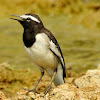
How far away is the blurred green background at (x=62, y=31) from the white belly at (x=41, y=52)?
10.9ft

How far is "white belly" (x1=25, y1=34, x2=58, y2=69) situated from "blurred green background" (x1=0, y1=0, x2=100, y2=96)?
3.32 meters

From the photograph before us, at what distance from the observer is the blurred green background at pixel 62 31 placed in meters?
13.8

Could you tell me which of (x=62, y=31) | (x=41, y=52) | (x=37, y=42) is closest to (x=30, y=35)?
(x=37, y=42)

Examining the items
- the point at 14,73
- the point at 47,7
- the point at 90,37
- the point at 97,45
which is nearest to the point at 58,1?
the point at 47,7

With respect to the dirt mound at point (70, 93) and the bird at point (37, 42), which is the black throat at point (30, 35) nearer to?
the bird at point (37, 42)

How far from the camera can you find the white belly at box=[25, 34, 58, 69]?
6402mm

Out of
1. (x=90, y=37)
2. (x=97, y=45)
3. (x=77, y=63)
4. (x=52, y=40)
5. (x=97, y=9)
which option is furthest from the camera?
(x=97, y=9)

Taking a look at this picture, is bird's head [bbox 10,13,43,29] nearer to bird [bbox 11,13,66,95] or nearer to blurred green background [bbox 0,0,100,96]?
bird [bbox 11,13,66,95]

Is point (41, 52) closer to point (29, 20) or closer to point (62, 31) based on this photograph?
point (29, 20)

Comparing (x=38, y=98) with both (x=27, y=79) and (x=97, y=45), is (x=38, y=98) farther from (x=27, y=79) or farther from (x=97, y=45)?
(x=97, y=45)

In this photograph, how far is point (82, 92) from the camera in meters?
6.17

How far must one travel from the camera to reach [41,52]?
6.44 m

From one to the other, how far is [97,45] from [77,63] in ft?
11.3

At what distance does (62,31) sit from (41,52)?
1376cm
